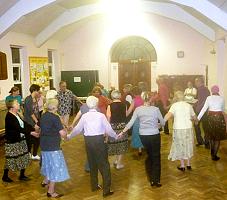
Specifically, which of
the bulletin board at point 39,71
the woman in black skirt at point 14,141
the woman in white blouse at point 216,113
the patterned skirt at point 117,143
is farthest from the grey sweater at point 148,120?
the bulletin board at point 39,71

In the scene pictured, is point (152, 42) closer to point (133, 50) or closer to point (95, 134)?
point (133, 50)

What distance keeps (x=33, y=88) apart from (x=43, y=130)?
5.94ft

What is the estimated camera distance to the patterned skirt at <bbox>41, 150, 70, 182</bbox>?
14.4 feet

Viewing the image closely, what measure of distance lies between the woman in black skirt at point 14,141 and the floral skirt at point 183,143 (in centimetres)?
228

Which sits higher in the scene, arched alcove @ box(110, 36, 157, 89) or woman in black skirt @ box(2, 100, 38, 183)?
arched alcove @ box(110, 36, 157, 89)

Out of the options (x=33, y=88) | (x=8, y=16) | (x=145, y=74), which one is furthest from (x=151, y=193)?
(x=145, y=74)

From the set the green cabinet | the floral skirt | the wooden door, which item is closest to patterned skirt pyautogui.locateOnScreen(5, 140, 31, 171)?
the floral skirt

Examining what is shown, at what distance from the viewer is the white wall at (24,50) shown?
881cm

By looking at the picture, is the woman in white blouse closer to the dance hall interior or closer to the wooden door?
the dance hall interior

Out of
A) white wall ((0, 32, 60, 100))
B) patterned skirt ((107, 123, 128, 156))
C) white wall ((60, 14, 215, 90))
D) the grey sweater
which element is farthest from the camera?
white wall ((60, 14, 215, 90))

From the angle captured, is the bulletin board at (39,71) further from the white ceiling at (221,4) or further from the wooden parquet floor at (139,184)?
the white ceiling at (221,4)

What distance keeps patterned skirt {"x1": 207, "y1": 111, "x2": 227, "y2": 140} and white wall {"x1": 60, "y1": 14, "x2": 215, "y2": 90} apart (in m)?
5.30

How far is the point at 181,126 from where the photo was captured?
5.28m

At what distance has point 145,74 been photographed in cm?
1238
